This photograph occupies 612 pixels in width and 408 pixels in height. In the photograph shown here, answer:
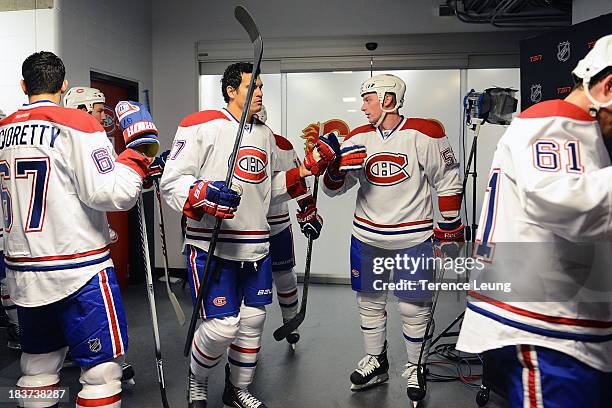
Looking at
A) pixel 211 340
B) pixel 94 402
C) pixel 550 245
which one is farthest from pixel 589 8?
pixel 94 402

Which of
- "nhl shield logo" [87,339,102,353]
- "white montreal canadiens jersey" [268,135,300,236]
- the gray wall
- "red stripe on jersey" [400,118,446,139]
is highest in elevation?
the gray wall

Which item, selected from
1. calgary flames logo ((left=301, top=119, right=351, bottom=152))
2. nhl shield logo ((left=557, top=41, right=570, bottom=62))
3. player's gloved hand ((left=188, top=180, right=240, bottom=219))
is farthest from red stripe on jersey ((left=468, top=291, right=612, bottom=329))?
calgary flames logo ((left=301, top=119, right=351, bottom=152))

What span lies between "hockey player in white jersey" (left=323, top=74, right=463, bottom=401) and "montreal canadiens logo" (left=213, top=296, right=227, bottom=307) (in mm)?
806

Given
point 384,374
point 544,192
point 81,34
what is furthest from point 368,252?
point 81,34

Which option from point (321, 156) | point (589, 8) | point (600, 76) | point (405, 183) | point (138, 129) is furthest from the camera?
point (589, 8)

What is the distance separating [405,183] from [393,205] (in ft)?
0.41

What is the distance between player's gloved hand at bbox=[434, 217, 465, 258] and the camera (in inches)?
115

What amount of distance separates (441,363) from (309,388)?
0.85 metres

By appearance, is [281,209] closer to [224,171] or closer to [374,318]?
[374,318]

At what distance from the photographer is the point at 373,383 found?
3004mm

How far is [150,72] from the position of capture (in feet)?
18.7

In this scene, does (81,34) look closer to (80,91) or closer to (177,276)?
(80,91)

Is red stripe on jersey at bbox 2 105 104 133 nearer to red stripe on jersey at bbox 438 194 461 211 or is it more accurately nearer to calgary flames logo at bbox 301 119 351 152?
red stripe on jersey at bbox 438 194 461 211

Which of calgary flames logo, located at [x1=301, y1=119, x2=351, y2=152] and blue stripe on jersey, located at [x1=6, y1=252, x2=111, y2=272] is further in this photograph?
calgary flames logo, located at [x1=301, y1=119, x2=351, y2=152]
